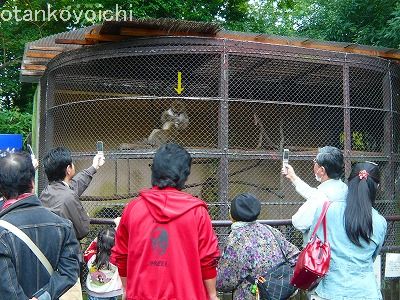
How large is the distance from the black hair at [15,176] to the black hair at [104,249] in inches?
80.2

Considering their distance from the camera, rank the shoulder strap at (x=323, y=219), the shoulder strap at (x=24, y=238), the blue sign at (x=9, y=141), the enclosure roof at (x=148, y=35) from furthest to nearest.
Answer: the blue sign at (x=9, y=141) < the enclosure roof at (x=148, y=35) < the shoulder strap at (x=323, y=219) < the shoulder strap at (x=24, y=238)

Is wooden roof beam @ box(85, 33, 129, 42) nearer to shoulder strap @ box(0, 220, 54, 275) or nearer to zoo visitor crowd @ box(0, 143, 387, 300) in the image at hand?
zoo visitor crowd @ box(0, 143, 387, 300)

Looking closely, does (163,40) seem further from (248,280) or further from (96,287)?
(248,280)

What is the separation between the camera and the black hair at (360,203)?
3256 mm

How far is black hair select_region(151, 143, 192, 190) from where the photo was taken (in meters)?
2.90

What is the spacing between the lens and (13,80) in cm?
1623

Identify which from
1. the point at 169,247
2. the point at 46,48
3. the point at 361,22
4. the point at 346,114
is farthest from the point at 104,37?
the point at 361,22

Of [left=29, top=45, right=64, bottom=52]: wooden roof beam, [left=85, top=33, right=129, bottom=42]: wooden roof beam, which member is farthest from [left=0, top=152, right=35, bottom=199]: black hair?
[left=29, top=45, right=64, bottom=52]: wooden roof beam

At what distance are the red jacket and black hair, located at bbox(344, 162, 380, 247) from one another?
94 centimetres

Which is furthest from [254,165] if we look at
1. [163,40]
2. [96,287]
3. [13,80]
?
[13,80]

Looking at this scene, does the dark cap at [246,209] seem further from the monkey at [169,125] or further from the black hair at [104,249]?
the monkey at [169,125]

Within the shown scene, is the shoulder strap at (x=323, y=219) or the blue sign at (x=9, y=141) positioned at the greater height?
the blue sign at (x=9, y=141)

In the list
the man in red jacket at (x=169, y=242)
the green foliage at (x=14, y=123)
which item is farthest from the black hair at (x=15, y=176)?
the green foliage at (x=14, y=123)

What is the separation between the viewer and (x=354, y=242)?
3.29 metres
